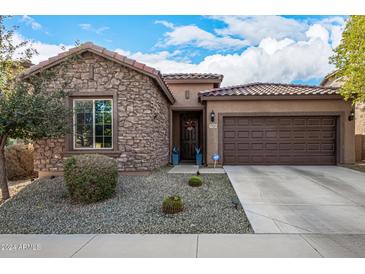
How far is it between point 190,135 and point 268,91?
4559 millimetres

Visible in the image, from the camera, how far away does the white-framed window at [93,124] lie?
31.0 ft

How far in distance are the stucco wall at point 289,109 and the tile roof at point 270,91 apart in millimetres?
384

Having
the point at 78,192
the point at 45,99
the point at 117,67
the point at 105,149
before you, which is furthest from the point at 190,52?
the point at 78,192

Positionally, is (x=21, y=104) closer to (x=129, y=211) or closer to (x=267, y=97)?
(x=129, y=211)

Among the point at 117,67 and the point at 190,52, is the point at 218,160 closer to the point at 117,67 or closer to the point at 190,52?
the point at 190,52

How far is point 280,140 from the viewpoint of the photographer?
1238cm

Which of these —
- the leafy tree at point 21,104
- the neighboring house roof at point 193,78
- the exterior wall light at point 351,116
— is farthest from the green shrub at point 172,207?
the exterior wall light at point 351,116

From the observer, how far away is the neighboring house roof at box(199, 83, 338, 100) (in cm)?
1210

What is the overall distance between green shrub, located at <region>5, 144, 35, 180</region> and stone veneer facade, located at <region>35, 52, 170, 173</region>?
5.80 ft

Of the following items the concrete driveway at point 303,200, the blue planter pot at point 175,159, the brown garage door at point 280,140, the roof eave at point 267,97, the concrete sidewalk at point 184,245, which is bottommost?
the concrete sidewalk at point 184,245

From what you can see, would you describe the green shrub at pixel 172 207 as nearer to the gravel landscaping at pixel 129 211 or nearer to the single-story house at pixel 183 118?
the gravel landscaping at pixel 129 211
